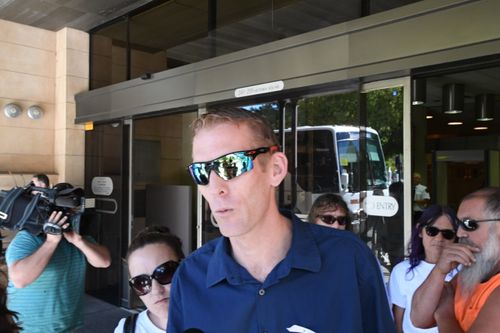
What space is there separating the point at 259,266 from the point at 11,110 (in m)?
6.76

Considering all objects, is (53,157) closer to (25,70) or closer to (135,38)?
(25,70)

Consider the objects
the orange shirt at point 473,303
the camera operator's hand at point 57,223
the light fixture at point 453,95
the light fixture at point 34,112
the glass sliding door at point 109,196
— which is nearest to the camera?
the orange shirt at point 473,303

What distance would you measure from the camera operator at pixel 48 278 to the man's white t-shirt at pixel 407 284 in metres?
2.00

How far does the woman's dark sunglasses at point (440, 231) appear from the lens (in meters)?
2.55

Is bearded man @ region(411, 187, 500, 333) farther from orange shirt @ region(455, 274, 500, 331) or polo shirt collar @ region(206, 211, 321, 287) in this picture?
polo shirt collar @ region(206, 211, 321, 287)

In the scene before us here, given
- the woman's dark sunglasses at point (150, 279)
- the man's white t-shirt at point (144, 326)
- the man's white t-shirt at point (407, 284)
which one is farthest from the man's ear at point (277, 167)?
the man's white t-shirt at point (407, 284)

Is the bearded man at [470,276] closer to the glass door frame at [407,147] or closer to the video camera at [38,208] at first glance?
the glass door frame at [407,147]

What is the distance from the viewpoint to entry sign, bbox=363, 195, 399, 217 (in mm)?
3851

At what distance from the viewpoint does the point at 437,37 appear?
328cm

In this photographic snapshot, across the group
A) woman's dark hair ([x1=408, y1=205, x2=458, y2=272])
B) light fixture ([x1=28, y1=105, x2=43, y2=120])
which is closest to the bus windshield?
woman's dark hair ([x1=408, y1=205, x2=458, y2=272])

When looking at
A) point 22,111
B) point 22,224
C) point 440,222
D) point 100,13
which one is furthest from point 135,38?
point 440,222

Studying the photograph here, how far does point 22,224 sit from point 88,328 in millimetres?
3435

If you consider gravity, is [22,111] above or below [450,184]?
above

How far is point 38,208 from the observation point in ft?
9.32
